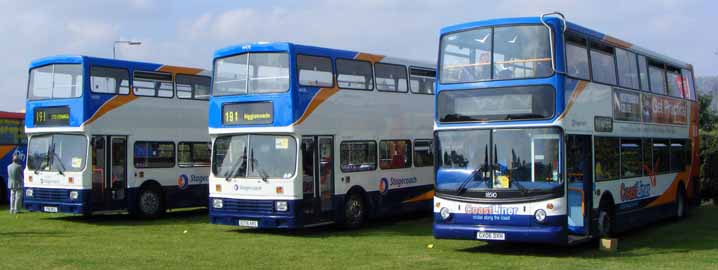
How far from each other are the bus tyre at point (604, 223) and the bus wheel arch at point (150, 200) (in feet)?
38.5

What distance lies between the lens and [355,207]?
19641 mm

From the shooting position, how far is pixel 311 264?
13594mm

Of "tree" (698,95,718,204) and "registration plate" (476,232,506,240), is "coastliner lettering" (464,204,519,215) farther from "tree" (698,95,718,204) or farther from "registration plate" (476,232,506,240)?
"tree" (698,95,718,204)

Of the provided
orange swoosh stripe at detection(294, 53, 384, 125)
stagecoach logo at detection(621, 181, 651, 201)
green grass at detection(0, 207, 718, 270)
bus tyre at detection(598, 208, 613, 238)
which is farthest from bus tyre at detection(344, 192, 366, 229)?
stagecoach logo at detection(621, 181, 651, 201)

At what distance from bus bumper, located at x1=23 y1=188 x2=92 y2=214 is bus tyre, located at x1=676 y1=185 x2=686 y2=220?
14042mm

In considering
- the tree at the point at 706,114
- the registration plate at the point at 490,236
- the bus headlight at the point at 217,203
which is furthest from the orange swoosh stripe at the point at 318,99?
the tree at the point at 706,114

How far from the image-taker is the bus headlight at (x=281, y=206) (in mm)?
17750

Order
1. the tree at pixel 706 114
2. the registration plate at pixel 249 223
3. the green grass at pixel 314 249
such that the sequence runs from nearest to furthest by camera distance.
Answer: the green grass at pixel 314 249 → the registration plate at pixel 249 223 → the tree at pixel 706 114

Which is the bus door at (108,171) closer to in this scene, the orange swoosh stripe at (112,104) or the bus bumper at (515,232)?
the orange swoosh stripe at (112,104)

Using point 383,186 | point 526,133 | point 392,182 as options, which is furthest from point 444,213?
point 392,182

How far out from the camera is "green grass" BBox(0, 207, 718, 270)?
1352 cm

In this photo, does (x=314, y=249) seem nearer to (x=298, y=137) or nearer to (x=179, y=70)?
(x=298, y=137)

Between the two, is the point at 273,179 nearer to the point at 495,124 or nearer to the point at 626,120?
the point at 495,124

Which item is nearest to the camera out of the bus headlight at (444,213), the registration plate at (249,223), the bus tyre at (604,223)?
the bus headlight at (444,213)
